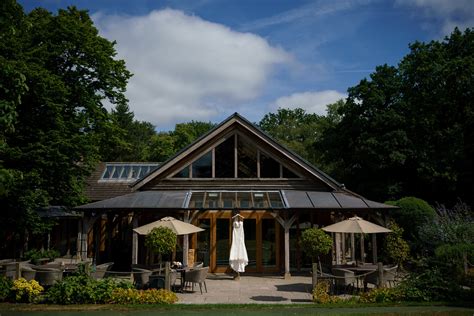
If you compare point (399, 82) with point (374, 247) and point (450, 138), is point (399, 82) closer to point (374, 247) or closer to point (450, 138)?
point (450, 138)

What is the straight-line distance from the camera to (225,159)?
1936cm

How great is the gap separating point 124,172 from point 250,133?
37.2ft

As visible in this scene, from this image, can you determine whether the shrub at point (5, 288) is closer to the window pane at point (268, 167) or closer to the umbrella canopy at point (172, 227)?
the umbrella canopy at point (172, 227)

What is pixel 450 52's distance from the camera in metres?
29.3

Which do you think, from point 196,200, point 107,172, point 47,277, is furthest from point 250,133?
point 107,172

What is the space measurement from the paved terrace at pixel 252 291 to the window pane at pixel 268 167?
4494mm

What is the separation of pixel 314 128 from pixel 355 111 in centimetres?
2236

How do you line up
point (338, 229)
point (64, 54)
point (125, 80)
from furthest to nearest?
point (125, 80)
point (64, 54)
point (338, 229)

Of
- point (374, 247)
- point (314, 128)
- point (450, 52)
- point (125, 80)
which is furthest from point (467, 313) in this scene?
point (314, 128)

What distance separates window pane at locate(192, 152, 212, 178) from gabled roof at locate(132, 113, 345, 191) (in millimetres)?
583

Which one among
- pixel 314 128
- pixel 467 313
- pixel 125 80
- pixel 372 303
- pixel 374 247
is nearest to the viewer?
pixel 467 313

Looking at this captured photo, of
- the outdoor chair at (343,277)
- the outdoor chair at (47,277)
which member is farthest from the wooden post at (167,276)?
the outdoor chair at (343,277)

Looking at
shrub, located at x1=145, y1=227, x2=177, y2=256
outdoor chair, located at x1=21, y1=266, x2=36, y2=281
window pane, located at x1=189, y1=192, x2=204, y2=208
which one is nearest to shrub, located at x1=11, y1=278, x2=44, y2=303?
outdoor chair, located at x1=21, y1=266, x2=36, y2=281

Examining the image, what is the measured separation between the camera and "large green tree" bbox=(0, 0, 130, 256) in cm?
1703
